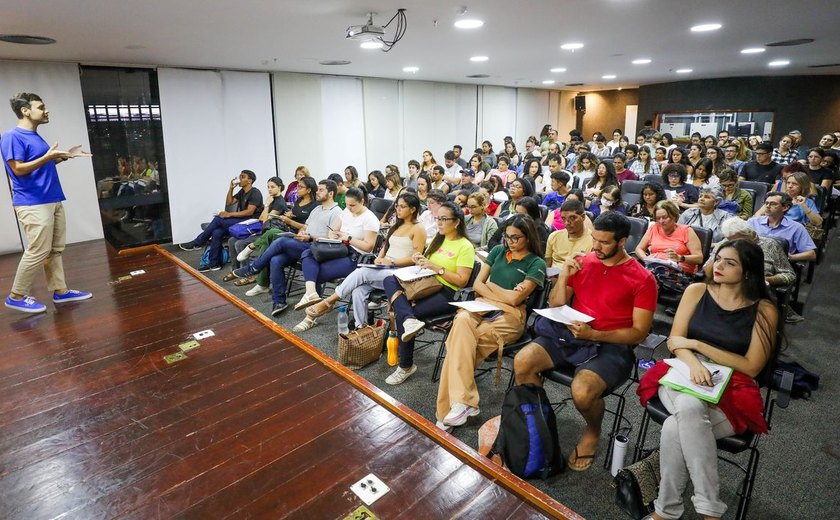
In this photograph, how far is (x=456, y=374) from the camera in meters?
2.83

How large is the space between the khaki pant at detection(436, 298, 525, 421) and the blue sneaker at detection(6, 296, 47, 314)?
10.7ft

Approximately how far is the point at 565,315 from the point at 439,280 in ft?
3.61

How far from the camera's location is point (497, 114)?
13.5m

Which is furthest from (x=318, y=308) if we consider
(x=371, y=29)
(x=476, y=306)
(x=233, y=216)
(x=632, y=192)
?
(x=632, y=192)

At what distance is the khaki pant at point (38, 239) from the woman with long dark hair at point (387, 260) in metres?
2.06

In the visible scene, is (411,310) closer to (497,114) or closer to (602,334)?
(602,334)

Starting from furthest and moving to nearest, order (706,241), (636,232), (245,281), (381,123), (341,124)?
1. (381,123)
2. (341,124)
3. (245,281)
4. (636,232)
5. (706,241)

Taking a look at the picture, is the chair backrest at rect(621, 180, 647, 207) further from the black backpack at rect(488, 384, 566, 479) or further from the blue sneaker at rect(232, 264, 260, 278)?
the blue sneaker at rect(232, 264, 260, 278)

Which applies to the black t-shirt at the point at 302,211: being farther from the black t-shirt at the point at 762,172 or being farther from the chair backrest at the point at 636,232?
the black t-shirt at the point at 762,172

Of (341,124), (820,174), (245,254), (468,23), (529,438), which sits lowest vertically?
(529,438)

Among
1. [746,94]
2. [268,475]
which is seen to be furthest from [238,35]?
[746,94]

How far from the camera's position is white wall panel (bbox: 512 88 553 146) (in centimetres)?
1423

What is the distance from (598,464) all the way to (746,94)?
44.3 ft

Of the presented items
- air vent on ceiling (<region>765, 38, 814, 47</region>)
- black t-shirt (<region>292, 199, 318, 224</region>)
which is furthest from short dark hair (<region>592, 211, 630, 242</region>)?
air vent on ceiling (<region>765, 38, 814, 47</region>)
